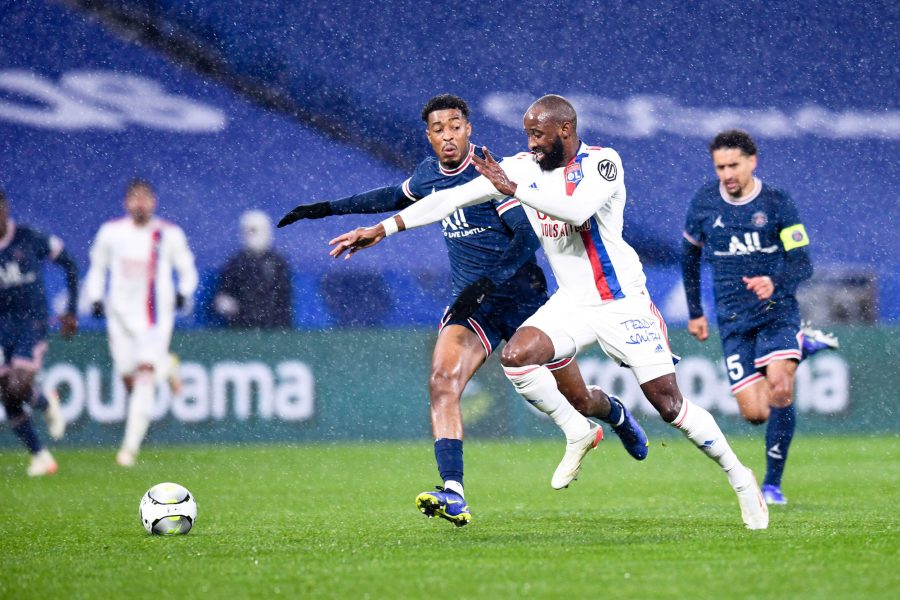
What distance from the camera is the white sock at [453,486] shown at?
20.8 feet

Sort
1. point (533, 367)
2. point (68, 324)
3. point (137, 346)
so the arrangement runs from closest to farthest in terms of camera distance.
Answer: point (533, 367), point (68, 324), point (137, 346)

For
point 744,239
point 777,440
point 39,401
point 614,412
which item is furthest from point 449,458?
point 39,401

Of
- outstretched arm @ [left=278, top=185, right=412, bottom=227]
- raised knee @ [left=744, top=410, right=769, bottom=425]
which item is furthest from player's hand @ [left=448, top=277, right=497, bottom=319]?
raised knee @ [left=744, top=410, right=769, bottom=425]

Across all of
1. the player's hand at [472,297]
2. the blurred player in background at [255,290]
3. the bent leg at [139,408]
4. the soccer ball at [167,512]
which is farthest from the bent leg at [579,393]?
the blurred player in background at [255,290]

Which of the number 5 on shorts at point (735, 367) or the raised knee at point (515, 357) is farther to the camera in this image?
the number 5 on shorts at point (735, 367)

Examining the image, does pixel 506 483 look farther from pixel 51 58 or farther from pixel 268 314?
pixel 51 58

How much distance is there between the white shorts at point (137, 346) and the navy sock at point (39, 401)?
83 cm

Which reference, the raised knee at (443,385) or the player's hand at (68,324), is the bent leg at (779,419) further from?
the player's hand at (68,324)

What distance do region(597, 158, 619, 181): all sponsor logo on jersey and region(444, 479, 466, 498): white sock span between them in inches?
61.9

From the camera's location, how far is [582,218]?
611cm

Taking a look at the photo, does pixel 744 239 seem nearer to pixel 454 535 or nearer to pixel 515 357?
pixel 515 357

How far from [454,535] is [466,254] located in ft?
5.41

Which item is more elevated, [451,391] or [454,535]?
[451,391]

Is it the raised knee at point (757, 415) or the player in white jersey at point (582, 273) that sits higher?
the player in white jersey at point (582, 273)
